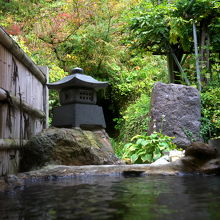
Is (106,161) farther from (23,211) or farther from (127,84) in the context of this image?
(127,84)

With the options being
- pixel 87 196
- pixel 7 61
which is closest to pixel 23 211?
pixel 87 196

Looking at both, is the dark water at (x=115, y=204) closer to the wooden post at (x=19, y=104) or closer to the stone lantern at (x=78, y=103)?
the wooden post at (x=19, y=104)

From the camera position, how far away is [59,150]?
3.62 m

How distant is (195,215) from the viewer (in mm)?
1205

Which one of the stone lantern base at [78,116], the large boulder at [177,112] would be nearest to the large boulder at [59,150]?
the stone lantern base at [78,116]

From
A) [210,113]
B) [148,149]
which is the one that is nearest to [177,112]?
[210,113]

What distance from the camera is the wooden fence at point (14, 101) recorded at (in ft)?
9.64

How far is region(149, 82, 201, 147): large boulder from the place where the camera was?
6312 mm

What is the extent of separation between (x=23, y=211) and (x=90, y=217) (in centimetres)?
39

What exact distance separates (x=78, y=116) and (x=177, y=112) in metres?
2.61

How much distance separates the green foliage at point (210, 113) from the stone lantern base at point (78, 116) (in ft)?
8.85

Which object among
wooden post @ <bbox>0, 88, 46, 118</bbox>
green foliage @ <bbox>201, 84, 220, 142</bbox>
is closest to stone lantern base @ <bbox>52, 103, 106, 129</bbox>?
wooden post @ <bbox>0, 88, 46, 118</bbox>

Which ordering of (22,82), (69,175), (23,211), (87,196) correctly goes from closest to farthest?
(23,211)
(87,196)
(69,175)
(22,82)

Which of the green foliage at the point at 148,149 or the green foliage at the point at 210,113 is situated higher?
the green foliage at the point at 210,113
